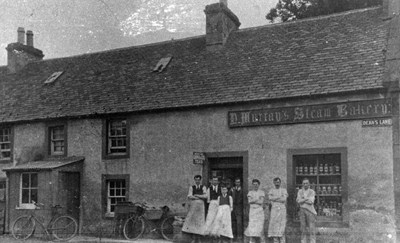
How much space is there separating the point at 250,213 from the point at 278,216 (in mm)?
771

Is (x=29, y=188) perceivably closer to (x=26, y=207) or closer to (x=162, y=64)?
(x=26, y=207)

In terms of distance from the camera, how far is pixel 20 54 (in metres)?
24.4

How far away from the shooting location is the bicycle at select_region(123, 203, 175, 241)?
618 inches

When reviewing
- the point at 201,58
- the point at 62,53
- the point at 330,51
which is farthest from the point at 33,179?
the point at 62,53

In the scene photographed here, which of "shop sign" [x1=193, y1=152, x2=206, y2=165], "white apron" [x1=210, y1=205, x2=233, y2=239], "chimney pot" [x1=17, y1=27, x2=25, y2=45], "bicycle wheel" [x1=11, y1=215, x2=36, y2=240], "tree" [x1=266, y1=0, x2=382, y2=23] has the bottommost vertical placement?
"bicycle wheel" [x1=11, y1=215, x2=36, y2=240]

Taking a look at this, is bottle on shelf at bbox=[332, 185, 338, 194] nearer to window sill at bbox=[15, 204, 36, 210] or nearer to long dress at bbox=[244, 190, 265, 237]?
long dress at bbox=[244, 190, 265, 237]

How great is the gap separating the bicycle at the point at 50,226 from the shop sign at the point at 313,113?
6440 millimetres

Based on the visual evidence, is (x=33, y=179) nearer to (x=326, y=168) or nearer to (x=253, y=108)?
(x=253, y=108)

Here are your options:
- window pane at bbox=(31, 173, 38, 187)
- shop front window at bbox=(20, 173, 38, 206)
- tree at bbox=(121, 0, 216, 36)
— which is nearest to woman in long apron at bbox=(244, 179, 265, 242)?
shop front window at bbox=(20, 173, 38, 206)

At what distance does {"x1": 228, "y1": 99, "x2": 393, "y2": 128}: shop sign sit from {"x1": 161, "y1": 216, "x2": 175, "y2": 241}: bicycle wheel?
11.7ft

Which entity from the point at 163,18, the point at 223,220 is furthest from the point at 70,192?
the point at 163,18

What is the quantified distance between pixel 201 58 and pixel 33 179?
7.59 metres

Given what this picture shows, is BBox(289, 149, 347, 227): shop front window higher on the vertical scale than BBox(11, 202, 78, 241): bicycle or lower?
higher

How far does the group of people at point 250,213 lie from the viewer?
42.8ft
